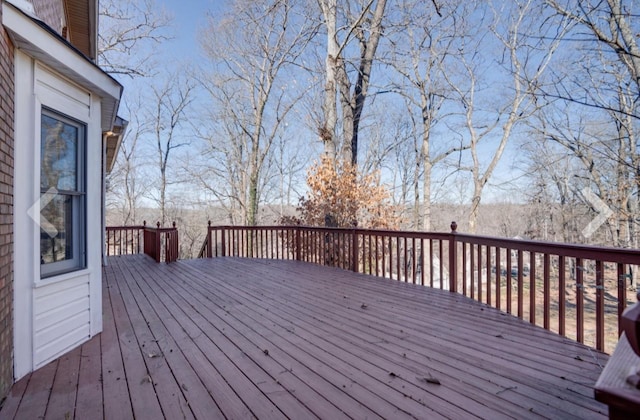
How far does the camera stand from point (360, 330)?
10.2 feet

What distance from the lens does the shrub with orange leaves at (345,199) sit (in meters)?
8.63

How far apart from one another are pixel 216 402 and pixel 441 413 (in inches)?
49.2

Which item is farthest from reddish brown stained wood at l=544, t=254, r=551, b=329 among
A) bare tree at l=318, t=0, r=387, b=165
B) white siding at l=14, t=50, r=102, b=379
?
bare tree at l=318, t=0, r=387, b=165

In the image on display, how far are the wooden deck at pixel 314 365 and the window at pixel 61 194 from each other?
773 mm

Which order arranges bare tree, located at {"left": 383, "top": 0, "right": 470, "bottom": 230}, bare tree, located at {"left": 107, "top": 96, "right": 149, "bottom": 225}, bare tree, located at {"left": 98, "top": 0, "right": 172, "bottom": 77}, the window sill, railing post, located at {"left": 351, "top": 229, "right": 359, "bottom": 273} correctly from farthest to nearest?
bare tree, located at {"left": 107, "top": 96, "right": 149, "bottom": 225} < bare tree, located at {"left": 383, "top": 0, "right": 470, "bottom": 230} < bare tree, located at {"left": 98, "top": 0, "right": 172, "bottom": 77} < railing post, located at {"left": 351, "top": 229, "right": 359, "bottom": 273} < the window sill

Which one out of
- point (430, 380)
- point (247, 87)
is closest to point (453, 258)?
point (430, 380)

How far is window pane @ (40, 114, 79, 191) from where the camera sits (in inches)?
99.3

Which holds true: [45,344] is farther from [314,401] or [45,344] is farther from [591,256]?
[591,256]

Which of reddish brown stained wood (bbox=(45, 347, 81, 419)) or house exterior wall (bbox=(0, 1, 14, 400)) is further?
house exterior wall (bbox=(0, 1, 14, 400))

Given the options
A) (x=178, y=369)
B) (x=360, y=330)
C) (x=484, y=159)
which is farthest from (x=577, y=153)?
(x=178, y=369)

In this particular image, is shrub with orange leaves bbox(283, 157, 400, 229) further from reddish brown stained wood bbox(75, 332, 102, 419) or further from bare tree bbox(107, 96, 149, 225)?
bare tree bbox(107, 96, 149, 225)

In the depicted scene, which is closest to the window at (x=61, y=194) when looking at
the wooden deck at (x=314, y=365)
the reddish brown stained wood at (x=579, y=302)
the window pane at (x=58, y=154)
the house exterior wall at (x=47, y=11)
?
the window pane at (x=58, y=154)

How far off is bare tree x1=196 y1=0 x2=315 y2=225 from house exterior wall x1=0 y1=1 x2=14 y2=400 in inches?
382

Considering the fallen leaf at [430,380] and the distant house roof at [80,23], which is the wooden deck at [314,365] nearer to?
the fallen leaf at [430,380]
